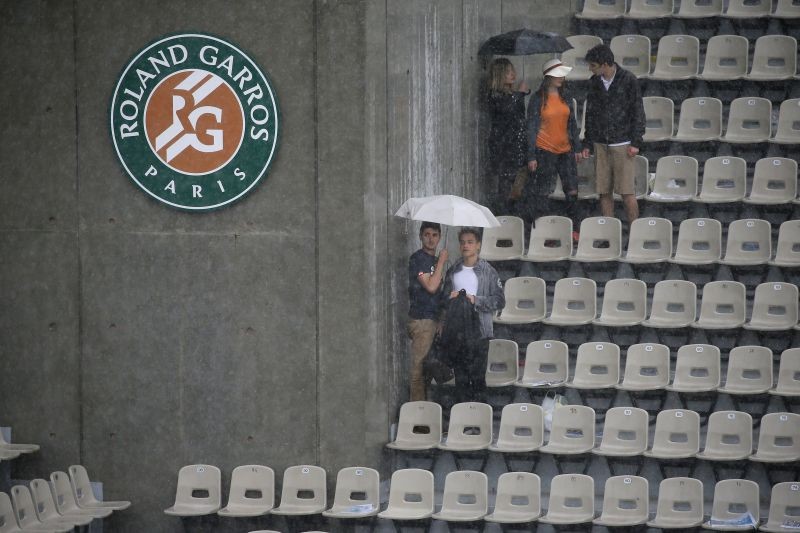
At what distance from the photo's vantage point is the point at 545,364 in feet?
36.5

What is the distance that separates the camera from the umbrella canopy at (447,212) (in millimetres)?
10680

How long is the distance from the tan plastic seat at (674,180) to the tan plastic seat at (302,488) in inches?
156

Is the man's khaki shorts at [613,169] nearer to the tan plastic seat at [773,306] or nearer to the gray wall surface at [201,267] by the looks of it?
the tan plastic seat at [773,306]

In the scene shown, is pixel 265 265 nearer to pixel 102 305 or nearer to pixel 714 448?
pixel 102 305

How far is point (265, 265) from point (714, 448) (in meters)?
3.67

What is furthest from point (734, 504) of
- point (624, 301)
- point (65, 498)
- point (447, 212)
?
point (65, 498)

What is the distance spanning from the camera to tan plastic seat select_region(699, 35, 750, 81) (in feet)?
42.1

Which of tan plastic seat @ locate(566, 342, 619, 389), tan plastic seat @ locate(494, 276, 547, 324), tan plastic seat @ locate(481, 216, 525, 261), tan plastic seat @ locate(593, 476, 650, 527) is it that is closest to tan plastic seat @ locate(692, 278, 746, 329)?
tan plastic seat @ locate(566, 342, 619, 389)

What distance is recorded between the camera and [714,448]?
1035 cm

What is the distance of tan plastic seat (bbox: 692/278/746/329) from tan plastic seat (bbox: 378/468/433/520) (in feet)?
8.76

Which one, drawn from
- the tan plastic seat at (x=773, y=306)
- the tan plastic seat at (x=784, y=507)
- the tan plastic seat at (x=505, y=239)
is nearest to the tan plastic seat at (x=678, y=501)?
the tan plastic seat at (x=784, y=507)

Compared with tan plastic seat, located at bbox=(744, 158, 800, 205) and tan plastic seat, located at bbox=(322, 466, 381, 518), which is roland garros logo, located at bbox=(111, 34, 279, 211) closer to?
tan plastic seat, located at bbox=(322, 466, 381, 518)

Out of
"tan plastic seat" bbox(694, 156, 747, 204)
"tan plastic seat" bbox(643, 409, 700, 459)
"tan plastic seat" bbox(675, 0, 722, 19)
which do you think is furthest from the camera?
"tan plastic seat" bbox(675, 0, 722, 19)

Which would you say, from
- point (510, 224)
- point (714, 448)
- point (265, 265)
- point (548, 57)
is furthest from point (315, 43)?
point (714, 448)
